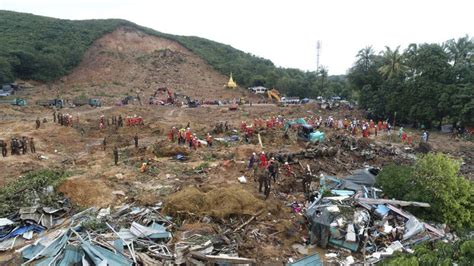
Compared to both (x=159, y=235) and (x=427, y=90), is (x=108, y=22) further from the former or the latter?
(x=159, y=235)

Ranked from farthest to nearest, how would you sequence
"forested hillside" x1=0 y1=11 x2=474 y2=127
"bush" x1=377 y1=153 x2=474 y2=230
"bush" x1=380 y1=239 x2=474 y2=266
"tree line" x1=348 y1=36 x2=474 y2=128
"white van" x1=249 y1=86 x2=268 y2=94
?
"white van" x1=249 y1=86 x2=268 y2=94 < "forested hillside" x1=0 y1=11 x2=474 y2=127 < "tree line" x1=348 y1=36 x2=474 y2=128 < "bush" x1=377 y1=153 x2=474 y2=230 < "bush" x1=380 y1=239 x2=474 y2=266

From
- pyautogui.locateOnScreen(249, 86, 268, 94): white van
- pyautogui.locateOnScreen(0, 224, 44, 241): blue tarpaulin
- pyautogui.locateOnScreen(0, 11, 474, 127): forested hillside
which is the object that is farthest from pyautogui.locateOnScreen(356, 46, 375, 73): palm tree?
pyautogui.locateOnScreen(0, 224, 44, 241): blue tarpaulin

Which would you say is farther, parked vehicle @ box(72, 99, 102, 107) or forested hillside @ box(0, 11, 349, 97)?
forested hillside @ box(0, 11, 349, 97)

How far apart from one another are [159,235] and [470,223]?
10213 millimetres

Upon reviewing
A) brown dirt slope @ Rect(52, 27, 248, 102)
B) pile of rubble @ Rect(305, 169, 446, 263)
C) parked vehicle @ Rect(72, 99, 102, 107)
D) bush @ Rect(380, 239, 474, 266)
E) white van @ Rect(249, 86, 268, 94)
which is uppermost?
brown dirt slope @ Rect(52, 27, 248, 102)

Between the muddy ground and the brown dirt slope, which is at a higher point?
the brown dirt slope

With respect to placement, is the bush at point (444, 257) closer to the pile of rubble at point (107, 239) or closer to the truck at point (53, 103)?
the pile of rubble at point (107, 239)

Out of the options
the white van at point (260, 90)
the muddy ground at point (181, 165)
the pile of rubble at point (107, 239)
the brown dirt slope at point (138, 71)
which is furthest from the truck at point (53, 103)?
the pile of rubble at point (107, 239)

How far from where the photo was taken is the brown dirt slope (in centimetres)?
5112

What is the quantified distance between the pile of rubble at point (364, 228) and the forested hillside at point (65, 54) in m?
40.1

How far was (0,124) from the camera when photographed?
26.5 metres

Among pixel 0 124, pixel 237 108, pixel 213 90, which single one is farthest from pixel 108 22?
pixel 0 124

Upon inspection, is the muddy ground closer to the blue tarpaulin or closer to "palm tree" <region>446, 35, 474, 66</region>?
the blue tarpaulin

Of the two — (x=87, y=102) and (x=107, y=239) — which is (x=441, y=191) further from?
(x=87, y=102)
